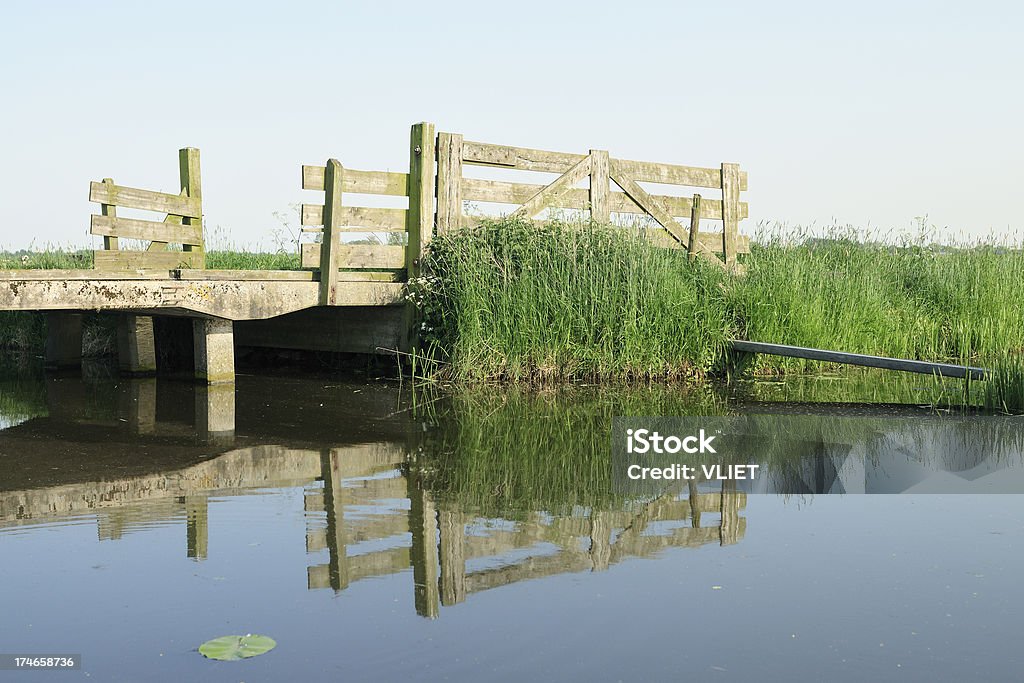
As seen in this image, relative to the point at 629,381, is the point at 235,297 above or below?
above

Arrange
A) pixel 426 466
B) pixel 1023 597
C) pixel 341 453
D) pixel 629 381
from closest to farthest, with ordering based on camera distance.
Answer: pixel 1023 597
pixel 426 466
pixel 341 453
pixel 629 381

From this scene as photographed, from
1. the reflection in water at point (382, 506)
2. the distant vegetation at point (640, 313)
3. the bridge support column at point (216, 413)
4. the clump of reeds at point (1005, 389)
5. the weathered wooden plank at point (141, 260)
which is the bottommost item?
the reflection in water at point (382, 506)

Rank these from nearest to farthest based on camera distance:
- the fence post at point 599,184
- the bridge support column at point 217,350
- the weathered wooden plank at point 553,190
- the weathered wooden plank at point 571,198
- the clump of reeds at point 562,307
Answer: the clump of reeds at point 562,307, the bridge support column at point 217,350, the weathered wooden plank at point 571,198, the weathered wooden plank at point 553,190, the fence post at point 599,184

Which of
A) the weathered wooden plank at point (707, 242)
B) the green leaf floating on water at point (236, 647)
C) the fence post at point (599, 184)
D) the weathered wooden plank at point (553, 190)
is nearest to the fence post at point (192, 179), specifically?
the weathered wooden plank at point (553, 190)

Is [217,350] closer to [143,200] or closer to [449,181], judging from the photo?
[143,200]

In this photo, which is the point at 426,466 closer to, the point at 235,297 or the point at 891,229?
the point at 235,297

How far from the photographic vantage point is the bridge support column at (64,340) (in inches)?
514

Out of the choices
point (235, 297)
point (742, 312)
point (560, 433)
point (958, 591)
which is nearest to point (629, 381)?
point (742, 312)

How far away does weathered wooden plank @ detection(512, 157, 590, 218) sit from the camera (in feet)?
38.5

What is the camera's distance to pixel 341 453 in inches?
265

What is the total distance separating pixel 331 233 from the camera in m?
10.8

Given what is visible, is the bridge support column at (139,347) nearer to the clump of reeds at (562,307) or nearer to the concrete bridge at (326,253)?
the concrete bridge at (326,253)

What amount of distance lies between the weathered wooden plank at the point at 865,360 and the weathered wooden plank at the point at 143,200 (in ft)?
20.0

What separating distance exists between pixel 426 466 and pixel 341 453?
2.63 ft
